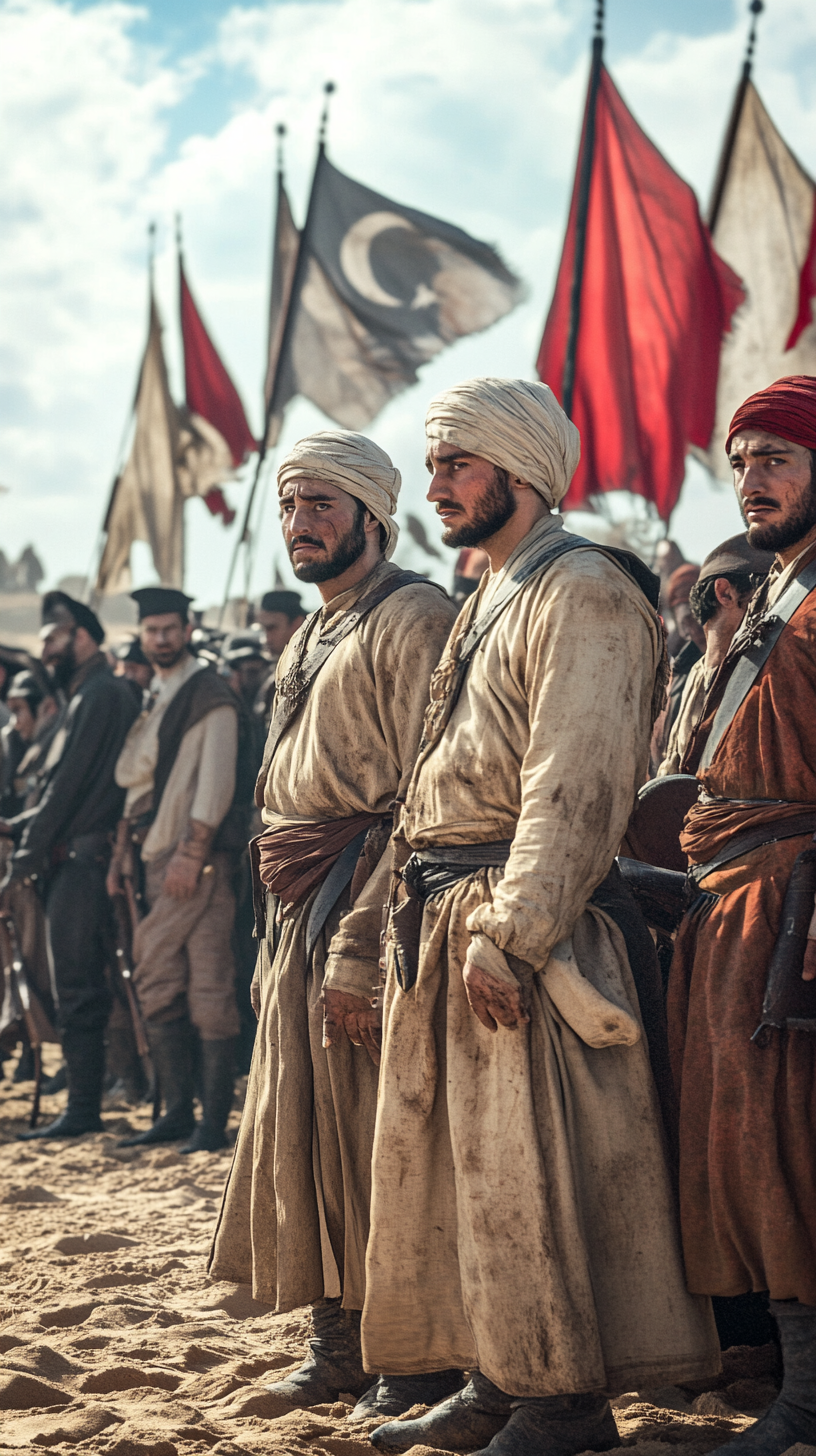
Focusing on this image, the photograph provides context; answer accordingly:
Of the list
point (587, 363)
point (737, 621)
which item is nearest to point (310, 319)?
point (587, 363)

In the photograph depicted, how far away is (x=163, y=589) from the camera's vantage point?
709cm

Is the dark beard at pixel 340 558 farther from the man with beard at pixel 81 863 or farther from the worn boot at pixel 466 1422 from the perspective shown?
the man with beard at pixel 81 863

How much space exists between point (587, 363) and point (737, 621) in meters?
5.81

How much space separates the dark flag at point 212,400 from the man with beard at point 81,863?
6.05 metres

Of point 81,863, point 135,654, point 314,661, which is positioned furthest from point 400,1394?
point 135,654

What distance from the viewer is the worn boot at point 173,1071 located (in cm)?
678

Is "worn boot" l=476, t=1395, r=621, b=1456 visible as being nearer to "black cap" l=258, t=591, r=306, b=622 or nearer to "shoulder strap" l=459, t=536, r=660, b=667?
"shoulder strap" l=459, t=536, r=660, b=667

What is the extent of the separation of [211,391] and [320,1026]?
10.9m

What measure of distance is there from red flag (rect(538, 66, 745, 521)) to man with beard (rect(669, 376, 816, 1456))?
5959 millimetres

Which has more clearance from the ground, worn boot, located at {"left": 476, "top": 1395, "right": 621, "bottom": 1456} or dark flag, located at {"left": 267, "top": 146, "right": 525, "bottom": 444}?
dark flag, located at {"left": 267, "top": 146, "right": 525, "bottom": 444}

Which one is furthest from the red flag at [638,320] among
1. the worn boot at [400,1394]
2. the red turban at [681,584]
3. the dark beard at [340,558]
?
the worn boot at [400,1394]

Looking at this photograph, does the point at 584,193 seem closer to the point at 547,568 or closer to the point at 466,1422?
the point at 547,568

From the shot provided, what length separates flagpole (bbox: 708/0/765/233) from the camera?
8.98 metres

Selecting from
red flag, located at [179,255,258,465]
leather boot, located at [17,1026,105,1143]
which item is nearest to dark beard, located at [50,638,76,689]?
leather boot, located at [17,1026,105,1143]
